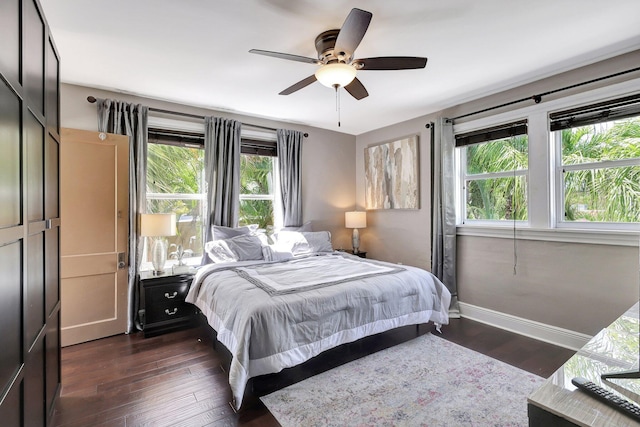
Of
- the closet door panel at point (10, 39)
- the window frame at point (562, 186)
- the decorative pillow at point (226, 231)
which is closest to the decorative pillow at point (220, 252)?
the decorative pillow at point (226, 231)

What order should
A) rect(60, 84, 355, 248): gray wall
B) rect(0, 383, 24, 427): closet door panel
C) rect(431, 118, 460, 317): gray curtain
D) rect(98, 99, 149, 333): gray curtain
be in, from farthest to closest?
1. rect(60, 84, 355, 248): gray wall
2. rect(431, 118, 460, 317): gray curtain
3. rect(98, 99, 149, 333): gray curtain
4. rect(0, 383, 24, 427): closet door panel

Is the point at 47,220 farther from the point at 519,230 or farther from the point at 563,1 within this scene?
the point at 519,230

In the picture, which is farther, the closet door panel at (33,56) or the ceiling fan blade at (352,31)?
the ceiling fan blade at (352,31)

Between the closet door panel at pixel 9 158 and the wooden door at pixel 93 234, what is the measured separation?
208 centimetres

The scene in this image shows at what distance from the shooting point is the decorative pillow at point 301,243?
3.95 metres

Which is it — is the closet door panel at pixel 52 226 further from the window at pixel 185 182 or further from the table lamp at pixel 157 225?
the window at pixel 185 182

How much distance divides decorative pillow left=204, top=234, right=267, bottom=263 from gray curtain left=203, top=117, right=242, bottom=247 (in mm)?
268

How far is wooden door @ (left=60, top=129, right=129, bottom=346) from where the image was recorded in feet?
9.50

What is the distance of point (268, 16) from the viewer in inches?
81.4

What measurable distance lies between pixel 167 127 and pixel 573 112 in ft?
13.9

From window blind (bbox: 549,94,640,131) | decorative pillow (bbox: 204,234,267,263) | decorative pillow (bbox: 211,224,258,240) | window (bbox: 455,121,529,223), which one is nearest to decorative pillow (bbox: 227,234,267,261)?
decorative pillow (bbox: 204,234,267,263)

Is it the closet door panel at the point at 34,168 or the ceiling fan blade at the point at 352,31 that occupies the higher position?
the ceiling fan blade at the point at 352,31

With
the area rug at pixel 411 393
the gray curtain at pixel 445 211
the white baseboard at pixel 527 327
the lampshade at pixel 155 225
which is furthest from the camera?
the gray curtain at pixel 445 211

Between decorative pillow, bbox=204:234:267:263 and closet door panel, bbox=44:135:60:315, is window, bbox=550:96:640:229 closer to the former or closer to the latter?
decorative pillow, bbox=204:234:267:263
